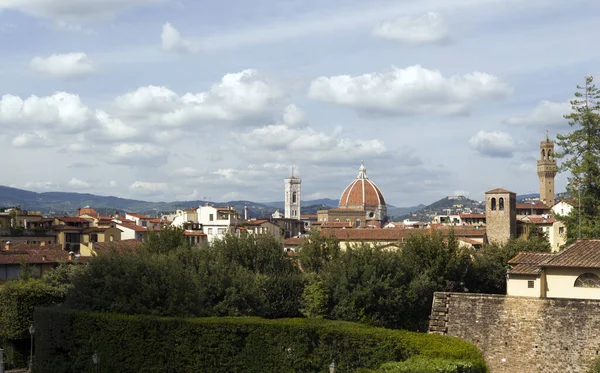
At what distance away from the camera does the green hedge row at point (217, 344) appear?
24297 millimetres

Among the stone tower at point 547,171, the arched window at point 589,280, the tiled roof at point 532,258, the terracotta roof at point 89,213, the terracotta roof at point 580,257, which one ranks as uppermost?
the stone tower at point 547,171

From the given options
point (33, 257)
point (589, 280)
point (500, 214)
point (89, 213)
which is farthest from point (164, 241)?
point (89, 213)

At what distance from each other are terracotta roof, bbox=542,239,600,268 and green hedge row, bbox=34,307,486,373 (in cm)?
1138

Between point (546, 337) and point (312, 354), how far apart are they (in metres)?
7.06

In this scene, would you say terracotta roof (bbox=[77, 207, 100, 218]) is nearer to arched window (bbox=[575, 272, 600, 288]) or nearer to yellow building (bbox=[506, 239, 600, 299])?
yellow building (bbox=[506, 239, 600, 299])

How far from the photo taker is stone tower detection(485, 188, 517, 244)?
9112 centimetres

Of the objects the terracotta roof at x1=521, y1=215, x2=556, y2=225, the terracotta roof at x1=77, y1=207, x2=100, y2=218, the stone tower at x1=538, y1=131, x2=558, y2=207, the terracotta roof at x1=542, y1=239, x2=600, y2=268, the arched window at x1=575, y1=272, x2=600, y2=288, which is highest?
the stone tower at x1=538, y1=131, x2=558, y2=207

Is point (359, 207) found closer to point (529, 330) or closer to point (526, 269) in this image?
point (526, 269)

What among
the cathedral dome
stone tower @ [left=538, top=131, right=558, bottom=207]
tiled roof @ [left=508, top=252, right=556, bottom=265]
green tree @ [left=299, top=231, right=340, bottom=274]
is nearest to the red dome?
the cathedral dome

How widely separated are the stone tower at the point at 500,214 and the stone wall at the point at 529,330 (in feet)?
226

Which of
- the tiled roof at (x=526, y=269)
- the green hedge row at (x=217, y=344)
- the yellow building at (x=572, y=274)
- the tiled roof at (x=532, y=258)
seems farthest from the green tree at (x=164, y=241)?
the yellow building at (x=572, y=274)

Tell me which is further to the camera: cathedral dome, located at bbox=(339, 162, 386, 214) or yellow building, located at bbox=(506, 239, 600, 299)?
cathedral dome, located at bbox=(339, 162, 386, 214)

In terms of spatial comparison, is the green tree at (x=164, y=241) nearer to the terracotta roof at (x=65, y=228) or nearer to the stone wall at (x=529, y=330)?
the stone wall at (x=529, y=330)

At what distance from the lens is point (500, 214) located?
9200 centimetres
